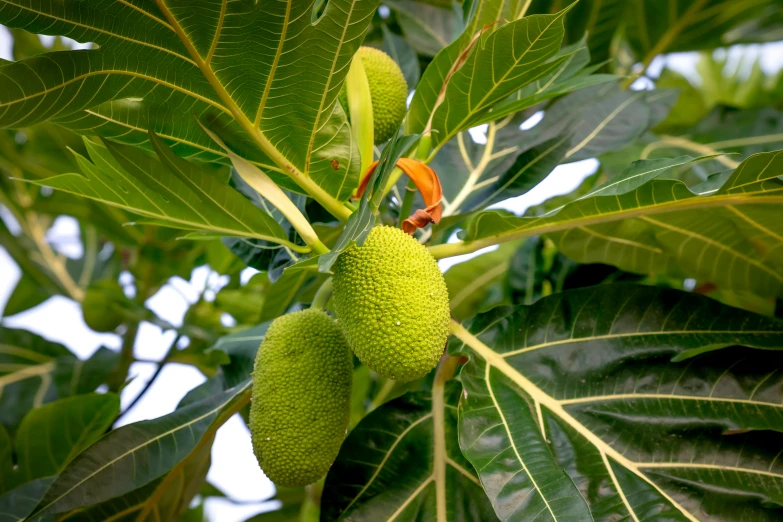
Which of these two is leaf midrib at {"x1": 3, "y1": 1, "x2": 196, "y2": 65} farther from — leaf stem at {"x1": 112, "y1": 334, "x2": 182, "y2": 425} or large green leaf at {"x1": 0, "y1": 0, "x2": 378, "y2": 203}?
leaf stem at {"x1": 112, "y1": 334, "x2": 182, "y2": 425}

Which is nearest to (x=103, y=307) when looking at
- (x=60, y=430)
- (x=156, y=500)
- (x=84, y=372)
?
(x=84, y=372)

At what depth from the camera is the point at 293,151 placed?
0.65 metres

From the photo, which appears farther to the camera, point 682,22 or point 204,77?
point 682,22

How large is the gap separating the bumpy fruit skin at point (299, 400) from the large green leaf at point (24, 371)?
2.46ft

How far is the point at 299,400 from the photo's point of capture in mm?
622

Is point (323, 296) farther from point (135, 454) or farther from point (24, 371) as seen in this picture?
point (24, 371)

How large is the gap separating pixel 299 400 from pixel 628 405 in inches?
13.2

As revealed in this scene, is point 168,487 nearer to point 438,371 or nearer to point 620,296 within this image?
point 438,371

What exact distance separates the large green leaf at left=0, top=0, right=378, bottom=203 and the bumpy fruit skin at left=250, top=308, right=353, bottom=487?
153 millimetres

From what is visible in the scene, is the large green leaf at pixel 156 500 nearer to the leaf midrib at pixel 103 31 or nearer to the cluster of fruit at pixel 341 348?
the cluster of fruit at pixel 341 348

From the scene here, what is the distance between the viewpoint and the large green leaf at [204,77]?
0.54 m

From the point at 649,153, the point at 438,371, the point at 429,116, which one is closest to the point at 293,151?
the point at 429,116

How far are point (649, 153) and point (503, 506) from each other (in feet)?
2.56

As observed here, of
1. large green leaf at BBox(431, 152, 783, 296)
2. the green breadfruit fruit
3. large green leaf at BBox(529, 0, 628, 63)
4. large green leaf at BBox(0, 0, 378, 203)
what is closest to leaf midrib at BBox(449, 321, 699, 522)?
large green leaf at BBox(431, 152, 783, 296)
